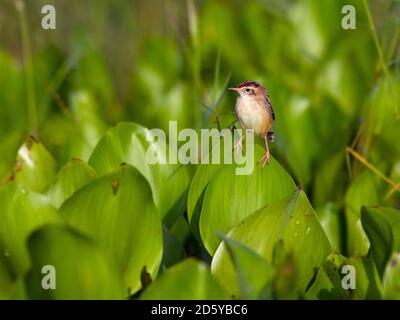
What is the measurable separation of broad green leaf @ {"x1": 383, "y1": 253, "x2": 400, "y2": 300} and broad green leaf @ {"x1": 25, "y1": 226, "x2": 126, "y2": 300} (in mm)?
614

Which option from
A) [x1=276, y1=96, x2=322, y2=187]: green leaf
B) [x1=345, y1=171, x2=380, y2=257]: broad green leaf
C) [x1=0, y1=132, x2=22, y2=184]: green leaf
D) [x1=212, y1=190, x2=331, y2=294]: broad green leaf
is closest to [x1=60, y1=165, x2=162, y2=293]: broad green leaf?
[x1=212, y1=190, x2=331, y2=294]: broad green leaf

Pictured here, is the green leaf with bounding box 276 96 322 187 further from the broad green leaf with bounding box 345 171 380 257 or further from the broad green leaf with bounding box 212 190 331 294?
the broad green leaf with bounding box 212 190 331 294

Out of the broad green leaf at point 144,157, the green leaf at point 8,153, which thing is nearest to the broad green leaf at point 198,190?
the broad green leaf at point 144,157

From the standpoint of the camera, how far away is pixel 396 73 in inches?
146

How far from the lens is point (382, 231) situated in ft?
7.16

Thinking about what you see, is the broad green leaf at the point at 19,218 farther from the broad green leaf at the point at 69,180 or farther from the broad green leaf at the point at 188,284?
the broad green leaf at the point at 188,284

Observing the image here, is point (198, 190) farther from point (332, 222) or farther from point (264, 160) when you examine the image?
point (332, 222)

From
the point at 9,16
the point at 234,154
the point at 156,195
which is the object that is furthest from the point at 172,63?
the point at 234,154

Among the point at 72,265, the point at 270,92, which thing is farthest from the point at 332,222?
the point at 72,265

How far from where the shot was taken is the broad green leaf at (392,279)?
6.38 ft

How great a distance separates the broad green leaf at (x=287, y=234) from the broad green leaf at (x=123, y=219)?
6.8 inches

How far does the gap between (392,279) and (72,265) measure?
0.75 meters

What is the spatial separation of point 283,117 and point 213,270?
1435mm

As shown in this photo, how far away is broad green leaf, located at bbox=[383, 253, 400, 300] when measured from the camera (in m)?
1.94
